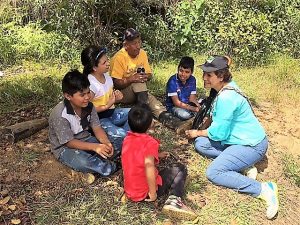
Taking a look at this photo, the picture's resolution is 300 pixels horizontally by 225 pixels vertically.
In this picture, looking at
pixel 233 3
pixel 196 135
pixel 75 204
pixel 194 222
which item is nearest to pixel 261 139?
pixel 196 135

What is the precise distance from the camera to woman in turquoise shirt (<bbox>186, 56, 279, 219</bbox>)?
398 cm

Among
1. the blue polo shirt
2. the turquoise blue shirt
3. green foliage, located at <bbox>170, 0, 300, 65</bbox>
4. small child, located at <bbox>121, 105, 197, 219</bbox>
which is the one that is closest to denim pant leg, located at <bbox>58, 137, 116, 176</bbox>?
small child, located at <bbox>121, 105, 197, 219</bbox>

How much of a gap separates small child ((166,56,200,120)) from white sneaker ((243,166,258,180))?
1.25m

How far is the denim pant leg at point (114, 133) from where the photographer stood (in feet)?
14.3

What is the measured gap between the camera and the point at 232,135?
4.20 m

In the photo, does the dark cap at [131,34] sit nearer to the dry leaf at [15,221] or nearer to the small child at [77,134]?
the small child at [77,134]

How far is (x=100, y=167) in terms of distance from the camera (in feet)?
13.2

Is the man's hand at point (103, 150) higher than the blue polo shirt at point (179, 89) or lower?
lower

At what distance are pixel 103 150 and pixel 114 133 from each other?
61 centimetres

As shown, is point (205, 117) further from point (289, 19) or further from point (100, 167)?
point (289, 19)

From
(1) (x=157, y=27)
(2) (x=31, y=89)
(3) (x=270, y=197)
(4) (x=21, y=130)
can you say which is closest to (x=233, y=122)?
(3) (x=270, y=197)

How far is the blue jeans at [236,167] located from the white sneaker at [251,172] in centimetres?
9

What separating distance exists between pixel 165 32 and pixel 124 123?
3.62 meters

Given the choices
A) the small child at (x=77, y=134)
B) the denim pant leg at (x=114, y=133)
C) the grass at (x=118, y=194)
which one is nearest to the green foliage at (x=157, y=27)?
the grass at (x=118, y=194)
